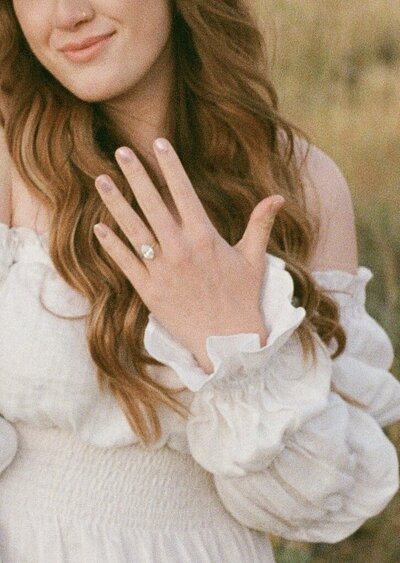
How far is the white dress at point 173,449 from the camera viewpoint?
2.03 meters

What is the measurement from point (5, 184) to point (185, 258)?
1.45 ft

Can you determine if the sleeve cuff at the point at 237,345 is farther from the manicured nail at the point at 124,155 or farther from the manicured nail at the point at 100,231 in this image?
the manicured nail at the point at 124,155

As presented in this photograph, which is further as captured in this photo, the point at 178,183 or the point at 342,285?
the point at 342,285

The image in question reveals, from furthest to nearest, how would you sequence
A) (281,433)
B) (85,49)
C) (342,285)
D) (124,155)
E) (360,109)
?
1. (360,109)
2. (342,285)
3. (85,49)
4. (281,433)
5. (124,155)

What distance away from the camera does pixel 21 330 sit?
6.78ft

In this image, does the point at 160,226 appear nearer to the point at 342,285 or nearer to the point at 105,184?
the point at 105,184

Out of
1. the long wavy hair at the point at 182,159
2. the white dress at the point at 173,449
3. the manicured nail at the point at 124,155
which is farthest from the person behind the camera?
the long wavy hair at the point at 182,159

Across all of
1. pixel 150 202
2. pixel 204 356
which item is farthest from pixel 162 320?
pixel 150 202

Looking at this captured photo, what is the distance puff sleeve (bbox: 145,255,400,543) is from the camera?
198 cm

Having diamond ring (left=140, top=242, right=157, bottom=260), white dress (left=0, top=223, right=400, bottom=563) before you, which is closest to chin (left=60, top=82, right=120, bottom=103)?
white dress (left=0, top=223, right=400, bottom=563)

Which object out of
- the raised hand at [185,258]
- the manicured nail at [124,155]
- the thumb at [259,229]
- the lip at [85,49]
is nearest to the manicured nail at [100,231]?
the raised hand at [185,258]

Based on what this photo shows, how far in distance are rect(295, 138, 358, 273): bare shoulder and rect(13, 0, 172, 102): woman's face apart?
44 cm

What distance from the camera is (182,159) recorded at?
243 centimetres

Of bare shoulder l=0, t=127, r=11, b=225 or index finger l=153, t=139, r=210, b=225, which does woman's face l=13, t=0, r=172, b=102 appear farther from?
index finger l=153, t=139, r=210, b=225
